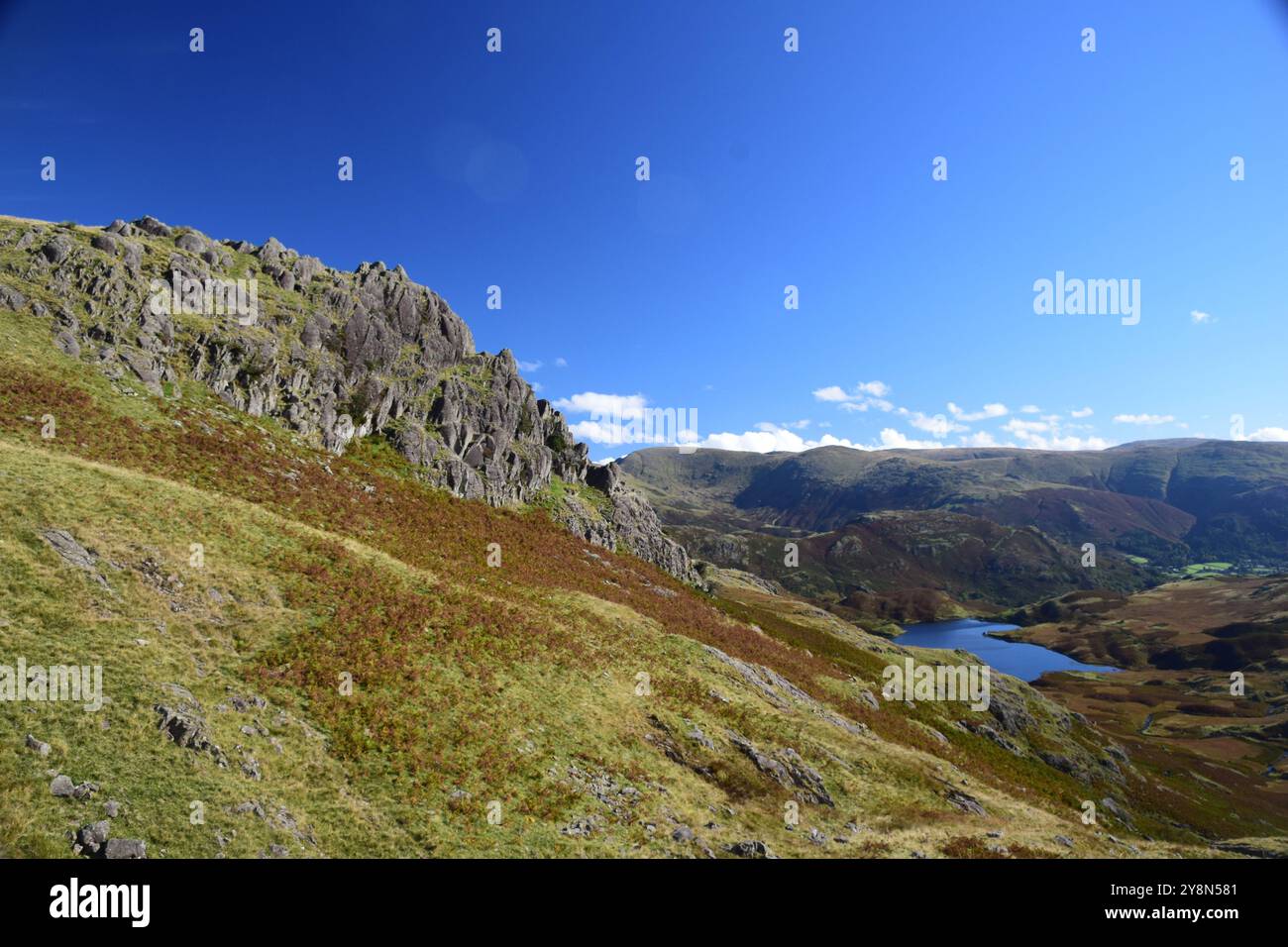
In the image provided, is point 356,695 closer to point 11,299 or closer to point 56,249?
point 11,299

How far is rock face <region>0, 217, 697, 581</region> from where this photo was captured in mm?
45094

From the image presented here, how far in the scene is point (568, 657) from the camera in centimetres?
3056

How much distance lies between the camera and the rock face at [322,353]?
148 feet

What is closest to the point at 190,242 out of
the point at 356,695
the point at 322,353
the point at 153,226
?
the point at 153,226

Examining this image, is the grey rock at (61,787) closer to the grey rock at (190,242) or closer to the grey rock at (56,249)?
the grey rock at (56,249)

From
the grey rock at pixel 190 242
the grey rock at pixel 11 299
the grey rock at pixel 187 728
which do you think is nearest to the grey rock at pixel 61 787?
the grey rock at pixel 187 728

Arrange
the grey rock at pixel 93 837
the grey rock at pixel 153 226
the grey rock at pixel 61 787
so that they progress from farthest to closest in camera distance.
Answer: the grey rock at pixel 153 226 < the grey rock at pixel 61 787 < the grey rock at pixel 93 837

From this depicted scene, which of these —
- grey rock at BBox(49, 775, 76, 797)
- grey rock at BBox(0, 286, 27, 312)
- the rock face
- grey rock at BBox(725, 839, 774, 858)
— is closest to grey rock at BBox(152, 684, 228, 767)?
grey rock at BBox(49, 775, 76, 797)

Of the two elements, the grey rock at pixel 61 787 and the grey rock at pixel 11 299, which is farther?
the grey rock at pixel 11 299
